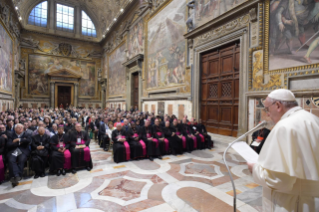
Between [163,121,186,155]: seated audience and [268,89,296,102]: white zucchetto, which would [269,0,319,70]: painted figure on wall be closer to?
[163,121,186,155]: seated audience

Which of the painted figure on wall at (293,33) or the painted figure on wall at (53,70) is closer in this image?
the painted figure on wall at (293,33)

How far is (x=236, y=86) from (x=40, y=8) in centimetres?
2872

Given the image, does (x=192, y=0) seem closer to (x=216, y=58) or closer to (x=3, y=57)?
(x=216, y=58)

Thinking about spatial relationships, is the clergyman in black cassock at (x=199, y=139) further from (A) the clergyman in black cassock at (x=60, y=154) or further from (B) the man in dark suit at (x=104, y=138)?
(A) the clergyman in black cassock at (x=60, y=154)

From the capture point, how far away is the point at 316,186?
1282 millimetres

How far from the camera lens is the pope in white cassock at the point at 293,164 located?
1.26 metres

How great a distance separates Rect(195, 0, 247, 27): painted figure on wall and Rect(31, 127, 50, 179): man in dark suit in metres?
8.72

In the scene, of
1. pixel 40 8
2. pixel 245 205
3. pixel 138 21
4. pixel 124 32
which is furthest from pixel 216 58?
pixel 40 8

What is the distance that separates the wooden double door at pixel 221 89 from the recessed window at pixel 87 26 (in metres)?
24.2

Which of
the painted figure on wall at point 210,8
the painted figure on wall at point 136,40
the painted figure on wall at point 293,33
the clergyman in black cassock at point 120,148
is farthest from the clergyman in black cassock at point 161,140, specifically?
the painted figure on wall at point 136,40

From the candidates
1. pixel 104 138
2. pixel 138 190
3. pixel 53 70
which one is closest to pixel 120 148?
pixel 104 138

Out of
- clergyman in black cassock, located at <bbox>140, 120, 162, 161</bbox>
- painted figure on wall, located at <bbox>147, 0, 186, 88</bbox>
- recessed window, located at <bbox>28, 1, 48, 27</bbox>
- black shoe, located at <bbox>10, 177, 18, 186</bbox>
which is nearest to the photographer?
black shoe, located at <bbox>10, 177, 18, 186</bbox>

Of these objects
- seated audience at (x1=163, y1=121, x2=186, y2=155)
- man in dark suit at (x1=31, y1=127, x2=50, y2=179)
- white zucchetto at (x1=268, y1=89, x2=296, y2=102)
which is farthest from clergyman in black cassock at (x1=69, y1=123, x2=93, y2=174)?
white zucchetto at (x1=268, y1=89, x2=296, y2=102)

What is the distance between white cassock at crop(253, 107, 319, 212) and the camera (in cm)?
126
